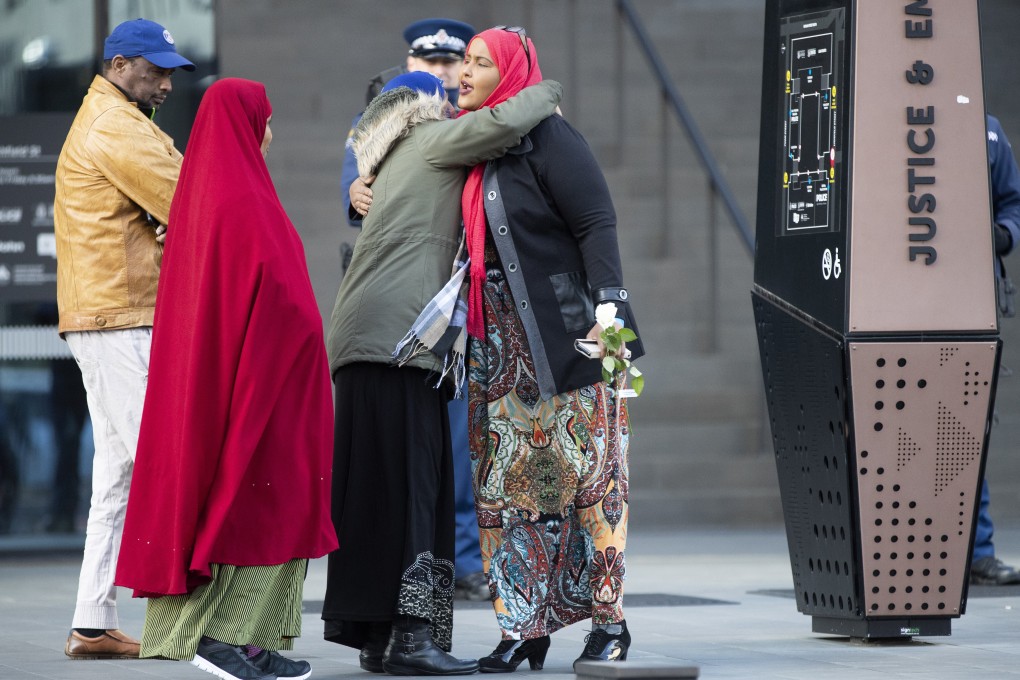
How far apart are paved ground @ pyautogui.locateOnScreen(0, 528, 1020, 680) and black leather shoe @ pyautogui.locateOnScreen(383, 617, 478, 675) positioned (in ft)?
0.39

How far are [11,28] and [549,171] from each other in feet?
14.9

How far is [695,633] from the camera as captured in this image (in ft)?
20.3

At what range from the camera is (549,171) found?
17.0 feet

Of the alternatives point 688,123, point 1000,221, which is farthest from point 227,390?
point 688,123

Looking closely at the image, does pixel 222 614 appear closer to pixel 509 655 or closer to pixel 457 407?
pixel 509 655

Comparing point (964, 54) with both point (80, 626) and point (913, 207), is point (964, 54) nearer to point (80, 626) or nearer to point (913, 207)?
point (913, 207)

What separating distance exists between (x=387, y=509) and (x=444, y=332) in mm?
546

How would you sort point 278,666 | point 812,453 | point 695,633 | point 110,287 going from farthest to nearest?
1. point 695,633
2. point 812,453
3. point 110,287
4. point 278,666

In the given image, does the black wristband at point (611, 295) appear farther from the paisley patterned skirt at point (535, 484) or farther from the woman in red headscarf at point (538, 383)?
the paisley patterned skirt at point (535, 484)

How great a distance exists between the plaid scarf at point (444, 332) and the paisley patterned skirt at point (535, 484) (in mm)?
78

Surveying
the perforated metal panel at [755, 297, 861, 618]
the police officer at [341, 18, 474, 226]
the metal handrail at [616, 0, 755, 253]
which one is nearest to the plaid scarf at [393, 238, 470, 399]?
the perforated metal panel at [755, 297, 861, 618]

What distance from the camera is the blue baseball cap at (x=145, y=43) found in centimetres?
565

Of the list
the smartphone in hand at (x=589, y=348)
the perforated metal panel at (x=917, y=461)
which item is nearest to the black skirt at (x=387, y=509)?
the smartphone in hand at (x=589, y=348)

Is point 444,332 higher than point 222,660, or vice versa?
point 444,332
